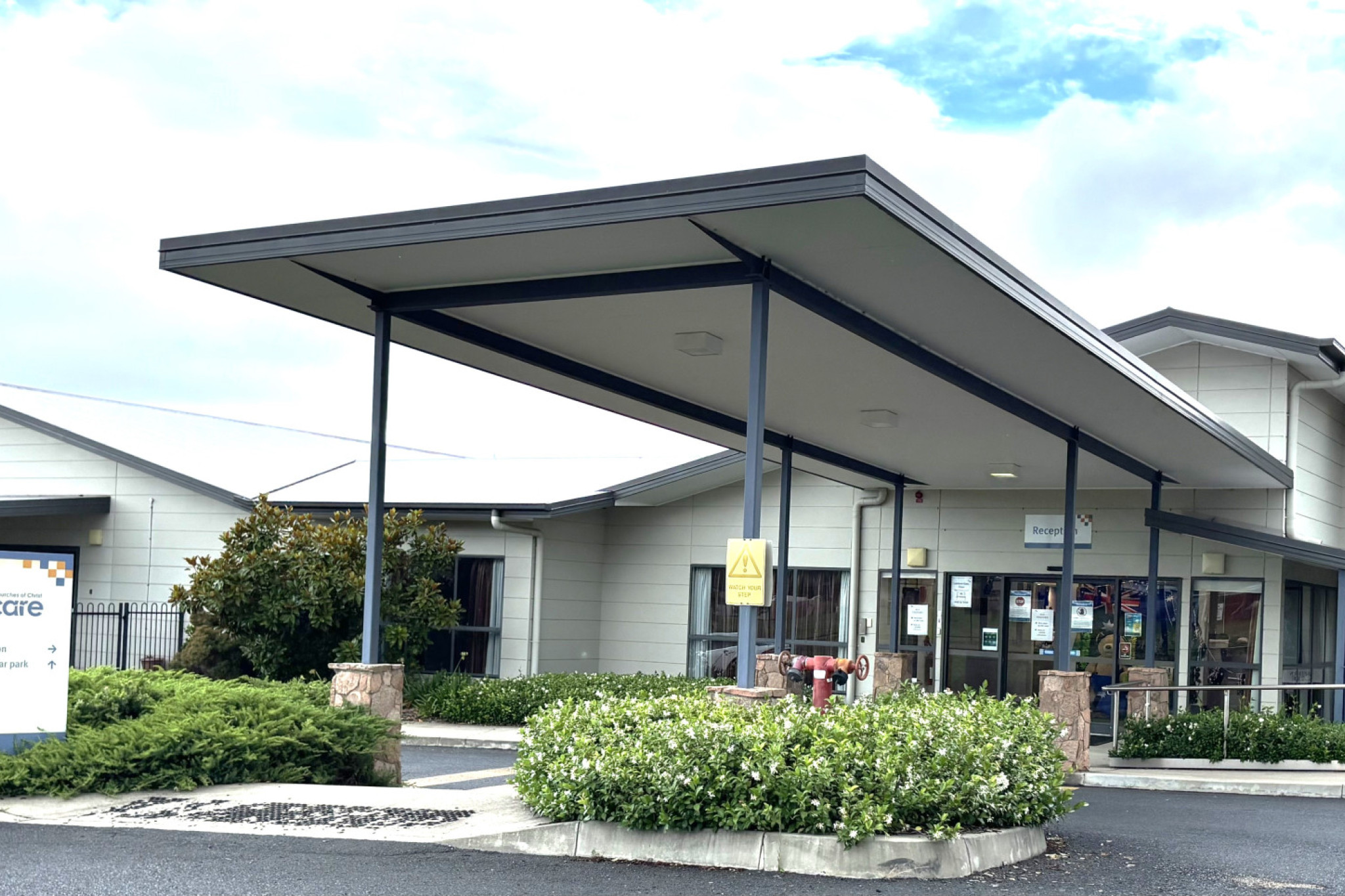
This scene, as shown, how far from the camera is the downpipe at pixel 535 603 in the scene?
21062mm

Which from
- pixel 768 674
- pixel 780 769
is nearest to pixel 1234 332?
pixel 768 674

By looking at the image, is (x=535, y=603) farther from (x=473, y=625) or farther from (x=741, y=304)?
(x=741, y=304)

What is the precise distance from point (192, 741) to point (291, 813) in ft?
4.31

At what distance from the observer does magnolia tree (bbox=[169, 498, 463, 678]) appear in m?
18.9

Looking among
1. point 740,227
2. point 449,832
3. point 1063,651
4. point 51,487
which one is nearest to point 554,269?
point 740,227

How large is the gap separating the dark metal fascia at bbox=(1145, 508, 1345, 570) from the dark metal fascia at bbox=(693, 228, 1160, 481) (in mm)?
1286

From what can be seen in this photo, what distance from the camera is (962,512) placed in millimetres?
20984

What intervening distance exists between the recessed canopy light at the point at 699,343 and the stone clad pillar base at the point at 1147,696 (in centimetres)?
834

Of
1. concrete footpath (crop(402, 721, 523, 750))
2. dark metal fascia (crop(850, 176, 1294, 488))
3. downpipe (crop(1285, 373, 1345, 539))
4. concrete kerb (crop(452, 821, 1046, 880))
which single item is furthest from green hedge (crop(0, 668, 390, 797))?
downpipe (crop(1285, 373, 1345, 539))

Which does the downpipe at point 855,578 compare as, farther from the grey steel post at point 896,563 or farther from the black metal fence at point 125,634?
the black metal fence at point 125,634

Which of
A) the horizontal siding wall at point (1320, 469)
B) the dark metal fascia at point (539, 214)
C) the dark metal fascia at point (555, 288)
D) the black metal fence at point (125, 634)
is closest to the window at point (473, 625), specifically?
the black metal fence at point (125, 634)

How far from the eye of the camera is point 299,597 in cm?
1878

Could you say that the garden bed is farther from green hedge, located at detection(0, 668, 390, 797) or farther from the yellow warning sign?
green hedge, located at detection(0, 668, 390, 797)

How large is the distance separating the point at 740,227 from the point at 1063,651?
8292mm
